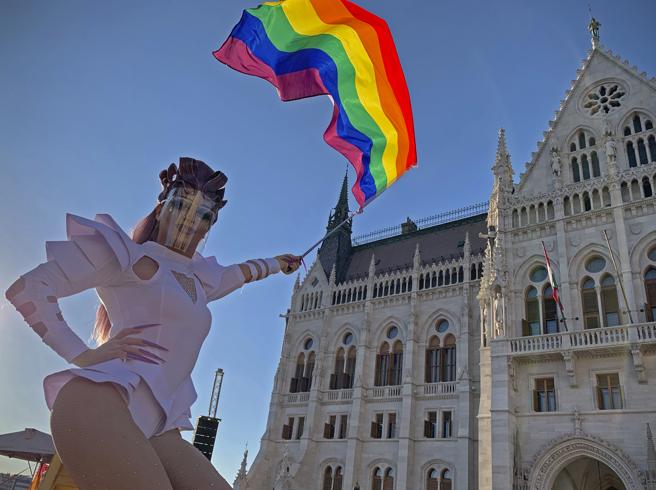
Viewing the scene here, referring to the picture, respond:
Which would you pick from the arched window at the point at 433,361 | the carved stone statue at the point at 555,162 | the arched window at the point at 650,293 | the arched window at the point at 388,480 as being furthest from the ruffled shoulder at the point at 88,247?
the arched window at the point at 388,480

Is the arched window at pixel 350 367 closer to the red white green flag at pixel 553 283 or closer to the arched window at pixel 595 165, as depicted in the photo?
the red white green flag at pixel 553 283

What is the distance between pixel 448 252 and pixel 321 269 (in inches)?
415

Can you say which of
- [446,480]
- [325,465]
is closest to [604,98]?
[446,480]

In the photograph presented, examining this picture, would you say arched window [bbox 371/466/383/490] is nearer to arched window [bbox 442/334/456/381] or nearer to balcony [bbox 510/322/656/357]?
arched window [bbox 442/334/456/381]

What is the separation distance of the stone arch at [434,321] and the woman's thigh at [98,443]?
31.0 m

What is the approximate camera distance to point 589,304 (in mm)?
21859

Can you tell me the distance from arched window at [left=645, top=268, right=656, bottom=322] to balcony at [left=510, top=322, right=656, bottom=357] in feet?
3.65

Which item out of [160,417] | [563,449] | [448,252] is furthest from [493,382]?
[160,417]

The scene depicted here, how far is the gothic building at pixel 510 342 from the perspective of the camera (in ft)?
64.5

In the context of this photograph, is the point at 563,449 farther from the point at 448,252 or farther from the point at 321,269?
the point at 321,269

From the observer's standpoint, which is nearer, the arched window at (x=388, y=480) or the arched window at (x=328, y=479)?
the arched window at (x=388, y=480)

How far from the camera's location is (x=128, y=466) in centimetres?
246

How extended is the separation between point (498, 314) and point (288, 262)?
20.2 m

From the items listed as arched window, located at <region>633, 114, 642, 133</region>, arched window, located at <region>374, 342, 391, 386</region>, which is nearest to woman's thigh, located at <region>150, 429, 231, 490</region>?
arched window, located at <region>633, 114, 642, 133</region>
